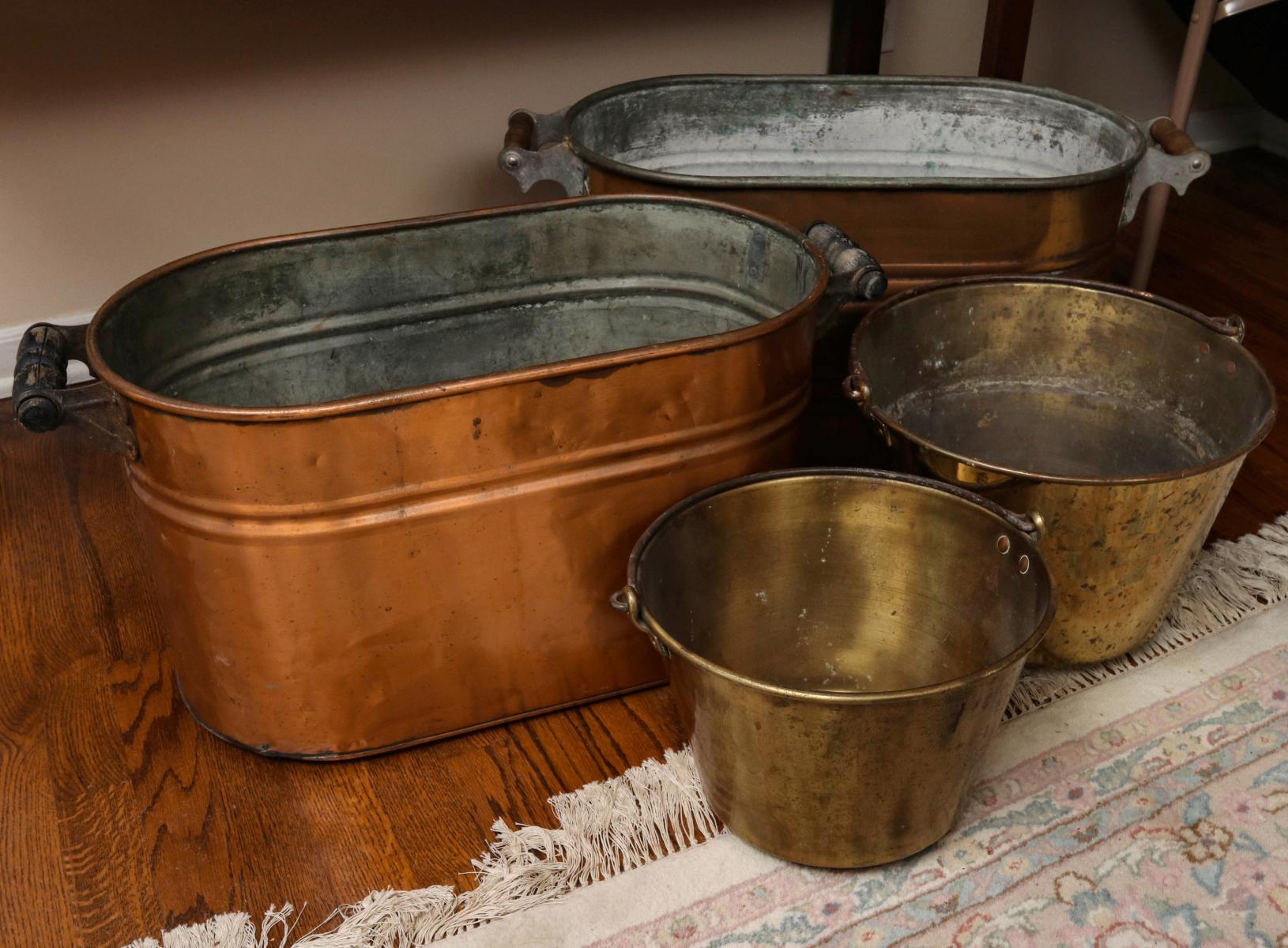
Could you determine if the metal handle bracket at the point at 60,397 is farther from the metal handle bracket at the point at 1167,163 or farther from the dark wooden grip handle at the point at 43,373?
the metal handle bracket at the point at 1167,163

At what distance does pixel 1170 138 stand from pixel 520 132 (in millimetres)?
789

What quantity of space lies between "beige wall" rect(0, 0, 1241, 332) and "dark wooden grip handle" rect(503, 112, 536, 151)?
0.31m

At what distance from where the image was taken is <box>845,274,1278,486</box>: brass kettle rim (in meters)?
1.06

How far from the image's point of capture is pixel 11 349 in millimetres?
1693

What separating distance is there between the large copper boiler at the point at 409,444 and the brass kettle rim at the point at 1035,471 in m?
0.06

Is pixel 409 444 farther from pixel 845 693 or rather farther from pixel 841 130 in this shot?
pixel 841 130

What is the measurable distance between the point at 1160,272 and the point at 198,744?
1632 mm

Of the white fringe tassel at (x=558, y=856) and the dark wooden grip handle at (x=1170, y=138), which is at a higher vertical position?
the dark wooden grip handle at (x=1170, y=138)

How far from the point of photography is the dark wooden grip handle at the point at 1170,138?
1439 millimetres

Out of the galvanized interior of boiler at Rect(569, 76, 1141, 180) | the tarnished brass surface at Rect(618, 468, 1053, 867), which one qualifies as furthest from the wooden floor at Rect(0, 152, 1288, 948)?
the galvanized interior of boiler at Rect(569, 76, 1141, 180)

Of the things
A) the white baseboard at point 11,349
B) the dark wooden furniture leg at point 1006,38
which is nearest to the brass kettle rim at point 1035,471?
the dark wooden furniture leg at point 1006,38

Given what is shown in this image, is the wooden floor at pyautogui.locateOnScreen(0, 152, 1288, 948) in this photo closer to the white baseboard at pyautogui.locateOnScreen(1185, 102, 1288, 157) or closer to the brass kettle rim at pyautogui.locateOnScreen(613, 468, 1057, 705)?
the brass kettle rim at pyautogui.locateOnScreen(613, 468, 1057, 705)

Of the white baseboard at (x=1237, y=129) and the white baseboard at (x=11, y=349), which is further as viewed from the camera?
the white baseboard at (x=1237, y=129)

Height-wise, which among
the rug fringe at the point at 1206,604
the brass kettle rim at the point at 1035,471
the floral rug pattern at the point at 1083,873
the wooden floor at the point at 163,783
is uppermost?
the brass kettle rim at the point at 1035,471
